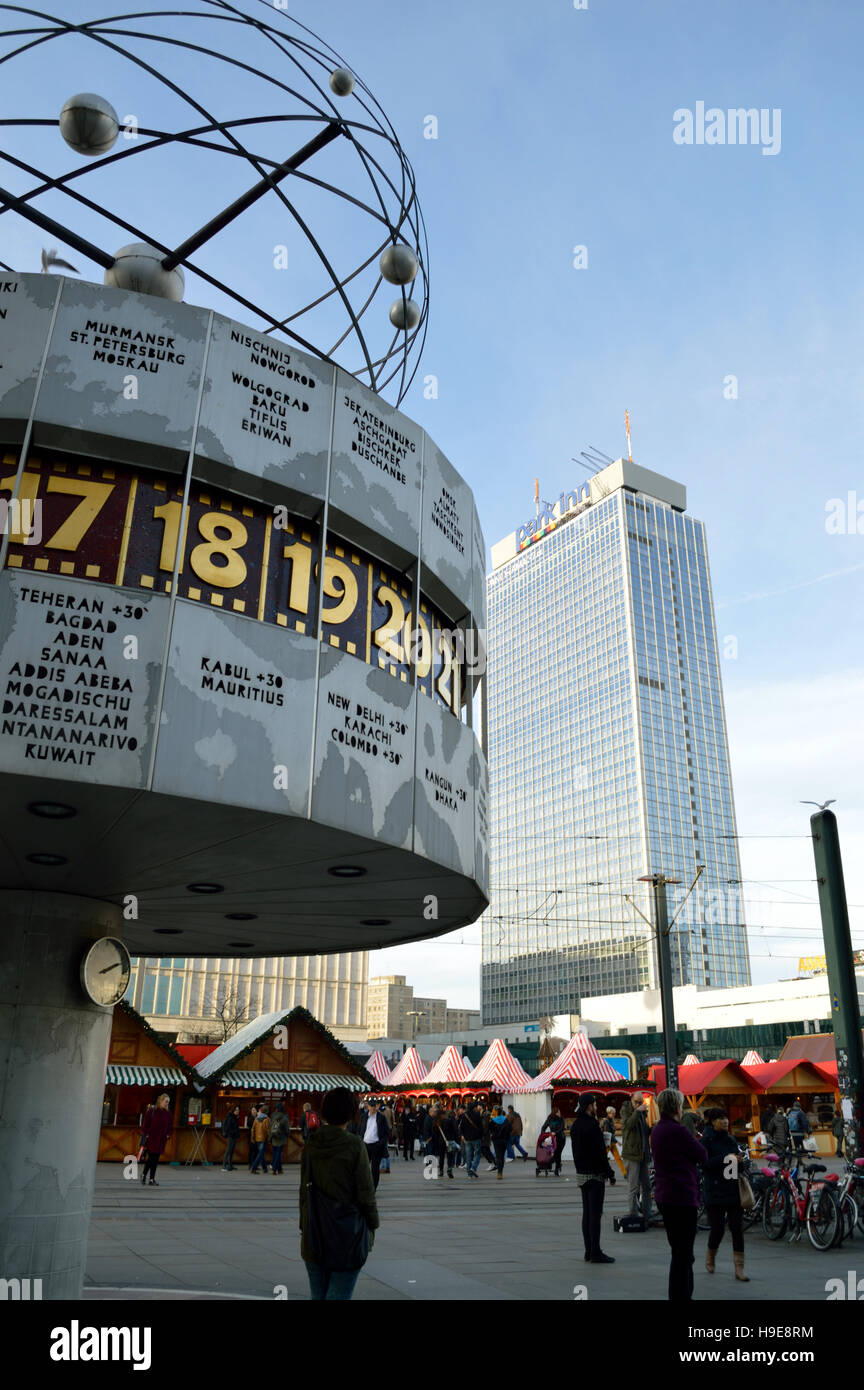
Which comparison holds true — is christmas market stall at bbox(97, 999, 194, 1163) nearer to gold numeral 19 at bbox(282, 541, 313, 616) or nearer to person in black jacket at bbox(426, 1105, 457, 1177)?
person in black jacket at bbox(426, 1105, 457, 1177)

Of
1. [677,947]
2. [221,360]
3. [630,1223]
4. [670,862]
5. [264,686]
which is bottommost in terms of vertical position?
[630,1223]

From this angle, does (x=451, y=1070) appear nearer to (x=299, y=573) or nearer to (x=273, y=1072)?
(x=273, y=1072)

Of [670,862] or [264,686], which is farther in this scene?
[670,862]

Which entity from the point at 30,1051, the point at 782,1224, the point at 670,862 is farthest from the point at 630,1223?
the point at 670,862

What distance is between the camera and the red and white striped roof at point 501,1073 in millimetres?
38222

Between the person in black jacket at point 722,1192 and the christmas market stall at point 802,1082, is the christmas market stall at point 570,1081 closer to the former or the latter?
the christmas market stall at point 802,1082

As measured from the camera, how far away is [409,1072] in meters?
47.8

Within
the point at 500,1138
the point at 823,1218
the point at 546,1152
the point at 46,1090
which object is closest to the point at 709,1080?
the point at 546,1152

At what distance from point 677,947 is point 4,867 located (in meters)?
143

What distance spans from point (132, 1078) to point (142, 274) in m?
22.7

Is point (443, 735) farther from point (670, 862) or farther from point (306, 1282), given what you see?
point (670, 862)

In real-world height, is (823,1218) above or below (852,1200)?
below

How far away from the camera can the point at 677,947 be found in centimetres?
14225
